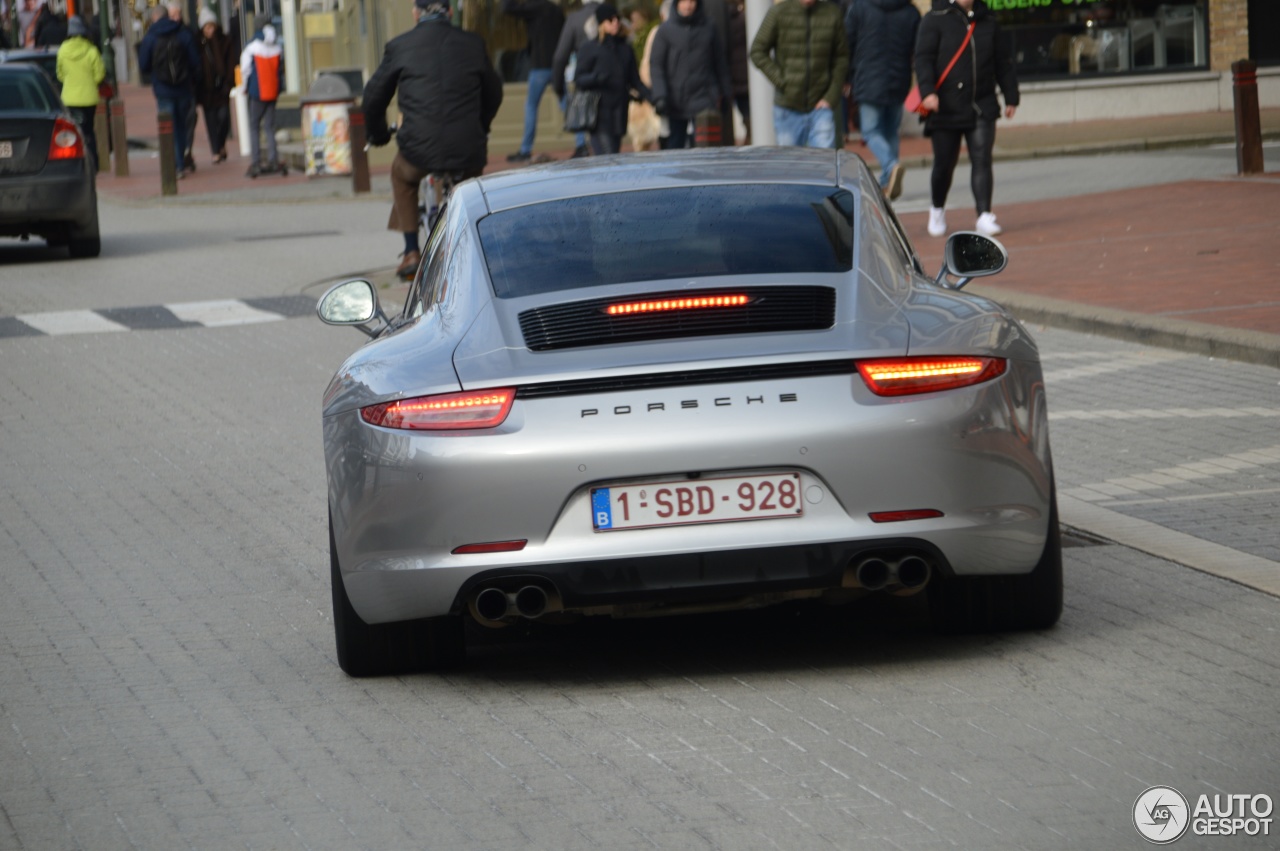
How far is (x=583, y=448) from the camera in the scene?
16.5ft

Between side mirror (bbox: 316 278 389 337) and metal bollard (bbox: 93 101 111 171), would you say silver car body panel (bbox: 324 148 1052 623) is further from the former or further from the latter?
metal bollard (bbox: 93 101 111 171)

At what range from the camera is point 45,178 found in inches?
730

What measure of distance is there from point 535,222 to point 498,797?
189 centimetres

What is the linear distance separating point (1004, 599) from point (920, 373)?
0.81 m

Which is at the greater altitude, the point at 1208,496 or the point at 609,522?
the point at 609,522

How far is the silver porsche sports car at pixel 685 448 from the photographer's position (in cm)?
508

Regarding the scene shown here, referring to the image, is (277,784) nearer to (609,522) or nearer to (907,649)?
(609,522)

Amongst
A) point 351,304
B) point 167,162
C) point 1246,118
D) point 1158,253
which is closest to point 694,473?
point 351,304

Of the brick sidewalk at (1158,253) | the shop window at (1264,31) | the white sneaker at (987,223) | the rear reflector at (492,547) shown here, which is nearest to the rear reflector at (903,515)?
the rear reflector at (492,547)

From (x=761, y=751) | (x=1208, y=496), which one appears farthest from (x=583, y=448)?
(x=1208, y=496)

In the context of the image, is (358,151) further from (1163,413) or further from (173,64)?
(1163,413)

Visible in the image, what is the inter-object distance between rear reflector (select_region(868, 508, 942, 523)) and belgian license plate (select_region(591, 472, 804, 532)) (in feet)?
0.62

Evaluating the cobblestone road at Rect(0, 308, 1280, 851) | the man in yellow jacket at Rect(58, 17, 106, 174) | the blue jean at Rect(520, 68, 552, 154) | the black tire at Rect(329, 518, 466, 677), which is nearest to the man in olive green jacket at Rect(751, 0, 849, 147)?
the cobblestone road at Rect(0, 308, 1280, 851)

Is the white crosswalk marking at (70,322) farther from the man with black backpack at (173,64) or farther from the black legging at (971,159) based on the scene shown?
the man with black backpack at (173,64)
